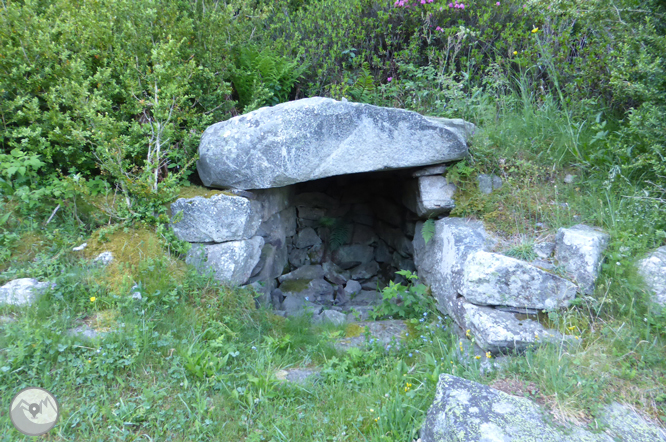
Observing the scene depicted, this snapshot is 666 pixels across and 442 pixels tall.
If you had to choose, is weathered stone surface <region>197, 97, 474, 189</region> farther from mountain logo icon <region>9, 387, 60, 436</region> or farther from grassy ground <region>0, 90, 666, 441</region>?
mountain logo icon <region>9, 387, 60, 436</region>

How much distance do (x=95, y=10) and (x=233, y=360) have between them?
177 inches

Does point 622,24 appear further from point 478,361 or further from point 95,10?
point 95,10

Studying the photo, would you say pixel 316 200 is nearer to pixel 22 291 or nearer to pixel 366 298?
pixel 366 298

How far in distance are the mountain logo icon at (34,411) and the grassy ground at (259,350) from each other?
0.16ft

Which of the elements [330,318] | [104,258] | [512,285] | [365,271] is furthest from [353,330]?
[365,271]

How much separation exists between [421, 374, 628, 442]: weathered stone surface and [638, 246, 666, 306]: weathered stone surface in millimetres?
1196

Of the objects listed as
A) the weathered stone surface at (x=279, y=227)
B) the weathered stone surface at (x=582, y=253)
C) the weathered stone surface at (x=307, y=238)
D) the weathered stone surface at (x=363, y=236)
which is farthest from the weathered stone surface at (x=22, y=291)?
the weathered stone surface at (x=363, y=236)

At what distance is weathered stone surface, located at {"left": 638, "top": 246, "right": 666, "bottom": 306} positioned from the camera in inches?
121

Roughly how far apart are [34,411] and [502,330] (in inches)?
124

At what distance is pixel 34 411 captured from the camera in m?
2.51

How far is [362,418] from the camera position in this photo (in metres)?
2.62

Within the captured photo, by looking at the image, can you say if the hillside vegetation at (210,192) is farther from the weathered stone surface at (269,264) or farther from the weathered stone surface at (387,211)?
the weathered stone surface at (387,211)

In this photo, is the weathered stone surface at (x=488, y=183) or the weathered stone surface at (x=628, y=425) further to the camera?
the weathered stone surface at (x=488, y=183)

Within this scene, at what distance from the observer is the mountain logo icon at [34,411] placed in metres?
2.42
